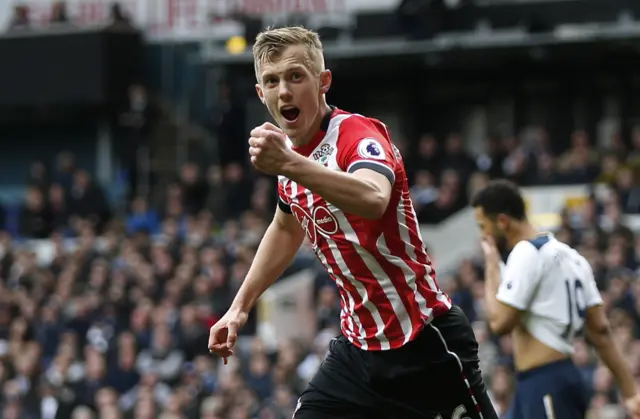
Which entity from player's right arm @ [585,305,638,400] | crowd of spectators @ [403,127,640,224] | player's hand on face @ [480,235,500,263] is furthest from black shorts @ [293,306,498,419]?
crowd of spectators @ [403,127,640,224]

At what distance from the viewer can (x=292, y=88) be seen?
229 inches

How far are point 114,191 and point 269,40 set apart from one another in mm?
18785

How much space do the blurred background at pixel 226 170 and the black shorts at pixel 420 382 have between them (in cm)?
529

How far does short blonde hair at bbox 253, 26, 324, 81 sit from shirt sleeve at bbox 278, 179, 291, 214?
657 millimetres

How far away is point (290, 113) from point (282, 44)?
28 centimetres

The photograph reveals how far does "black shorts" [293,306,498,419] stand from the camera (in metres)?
6.26

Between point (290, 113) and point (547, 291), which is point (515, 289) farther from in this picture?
point (290, 113)

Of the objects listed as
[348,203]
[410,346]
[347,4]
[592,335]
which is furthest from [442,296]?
[347,4]

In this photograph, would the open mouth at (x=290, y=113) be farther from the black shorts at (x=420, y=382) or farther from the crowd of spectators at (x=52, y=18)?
the crowd of spectators at (x=52, y=18)

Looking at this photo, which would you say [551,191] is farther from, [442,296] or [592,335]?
[442,296]

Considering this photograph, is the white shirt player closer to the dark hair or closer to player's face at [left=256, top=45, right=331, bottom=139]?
the dark hair

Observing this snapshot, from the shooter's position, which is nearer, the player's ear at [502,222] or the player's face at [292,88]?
the player's face at [292,88]

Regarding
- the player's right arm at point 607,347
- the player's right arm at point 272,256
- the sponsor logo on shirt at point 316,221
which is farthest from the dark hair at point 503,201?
the sponsor logo on shirt at point 316,221

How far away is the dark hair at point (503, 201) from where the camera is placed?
317 inches
